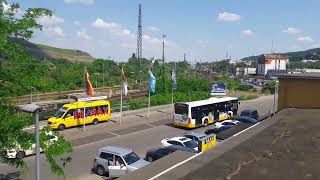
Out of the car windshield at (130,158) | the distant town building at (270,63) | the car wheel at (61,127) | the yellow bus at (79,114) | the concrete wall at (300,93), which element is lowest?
the car wheel at (61,127)

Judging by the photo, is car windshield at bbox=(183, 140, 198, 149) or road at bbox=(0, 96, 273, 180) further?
car windshield at bbox=(183, 140, 198, 149)

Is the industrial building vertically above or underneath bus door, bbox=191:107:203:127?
above

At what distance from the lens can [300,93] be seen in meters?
26.1

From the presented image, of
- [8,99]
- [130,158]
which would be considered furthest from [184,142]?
[8,99]

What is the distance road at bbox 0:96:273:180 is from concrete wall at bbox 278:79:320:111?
925 cm

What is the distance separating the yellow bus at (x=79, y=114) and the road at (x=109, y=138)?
0.61 m

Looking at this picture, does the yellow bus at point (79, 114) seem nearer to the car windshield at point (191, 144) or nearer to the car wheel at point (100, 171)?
the car wheel at point (100, 171)

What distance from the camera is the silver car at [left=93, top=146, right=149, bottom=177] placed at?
63.3ft

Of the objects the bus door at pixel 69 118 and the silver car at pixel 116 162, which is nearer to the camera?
the silver car at pixel 116 162

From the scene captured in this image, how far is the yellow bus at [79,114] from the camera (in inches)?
1229

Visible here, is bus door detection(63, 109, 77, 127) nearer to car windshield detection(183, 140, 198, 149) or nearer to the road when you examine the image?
the road

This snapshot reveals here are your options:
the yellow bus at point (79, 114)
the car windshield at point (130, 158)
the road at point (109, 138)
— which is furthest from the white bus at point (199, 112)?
the car windshield at point (130, 158)

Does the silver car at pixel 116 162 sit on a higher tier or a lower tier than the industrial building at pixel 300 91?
lower

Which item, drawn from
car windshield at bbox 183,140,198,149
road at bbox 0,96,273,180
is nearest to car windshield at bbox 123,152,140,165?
road at bbox 0,96,273,180
